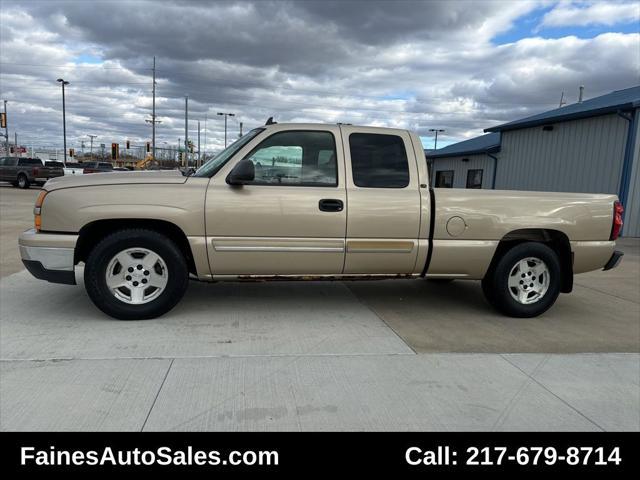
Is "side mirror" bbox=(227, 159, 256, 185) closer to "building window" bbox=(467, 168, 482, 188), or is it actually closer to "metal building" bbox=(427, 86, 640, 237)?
"metal building" bbox=(427, 86, 640, 237)

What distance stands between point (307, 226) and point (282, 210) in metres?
0.29

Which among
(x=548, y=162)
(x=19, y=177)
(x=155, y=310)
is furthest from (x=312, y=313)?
(x=19, y=177)

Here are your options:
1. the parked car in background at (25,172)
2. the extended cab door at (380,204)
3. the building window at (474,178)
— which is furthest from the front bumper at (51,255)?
the parked car in background at (25,172)

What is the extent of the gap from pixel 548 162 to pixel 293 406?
16.1 metres

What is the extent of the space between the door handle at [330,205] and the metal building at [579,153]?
11496 millimetres

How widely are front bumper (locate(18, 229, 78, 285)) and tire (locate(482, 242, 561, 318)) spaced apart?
13.6 ft

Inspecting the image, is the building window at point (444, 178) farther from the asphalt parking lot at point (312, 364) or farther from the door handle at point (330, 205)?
the door handle at point (330, 205)

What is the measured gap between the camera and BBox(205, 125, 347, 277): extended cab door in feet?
15.0

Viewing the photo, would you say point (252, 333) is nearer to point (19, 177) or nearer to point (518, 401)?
point (518, 401)

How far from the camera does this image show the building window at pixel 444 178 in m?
26.6

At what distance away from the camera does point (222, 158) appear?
16.1 feet

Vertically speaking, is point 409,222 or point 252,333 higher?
point 409,222

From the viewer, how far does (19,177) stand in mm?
29172

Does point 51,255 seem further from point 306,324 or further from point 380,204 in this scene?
point 380,204
